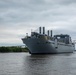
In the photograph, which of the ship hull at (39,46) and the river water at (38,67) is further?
the ship hull at (39,46)

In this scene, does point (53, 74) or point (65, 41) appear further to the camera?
point (65, 41)

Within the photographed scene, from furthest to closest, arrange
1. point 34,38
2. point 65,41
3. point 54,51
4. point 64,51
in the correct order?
point 65,41, point 64,51, point 54,51, point 34,38

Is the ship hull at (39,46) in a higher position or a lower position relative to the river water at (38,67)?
higher

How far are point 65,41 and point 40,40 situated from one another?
179ft

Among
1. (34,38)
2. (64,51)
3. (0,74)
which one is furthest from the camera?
(64,51)

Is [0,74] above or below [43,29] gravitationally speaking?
below

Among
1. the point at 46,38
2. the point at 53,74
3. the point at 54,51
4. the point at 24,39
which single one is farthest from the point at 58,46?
the point at 53,74

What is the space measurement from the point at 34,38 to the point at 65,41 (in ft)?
186

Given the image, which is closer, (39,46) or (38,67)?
(38,67)

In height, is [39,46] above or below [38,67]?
above

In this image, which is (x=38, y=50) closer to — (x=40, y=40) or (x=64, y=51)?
(x=40, y=40)

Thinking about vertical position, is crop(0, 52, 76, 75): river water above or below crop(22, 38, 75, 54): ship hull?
below

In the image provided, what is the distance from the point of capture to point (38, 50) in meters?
126

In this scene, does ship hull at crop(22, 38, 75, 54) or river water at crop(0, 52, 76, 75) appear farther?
ship hull at crop(22, 38, 75, 54)
